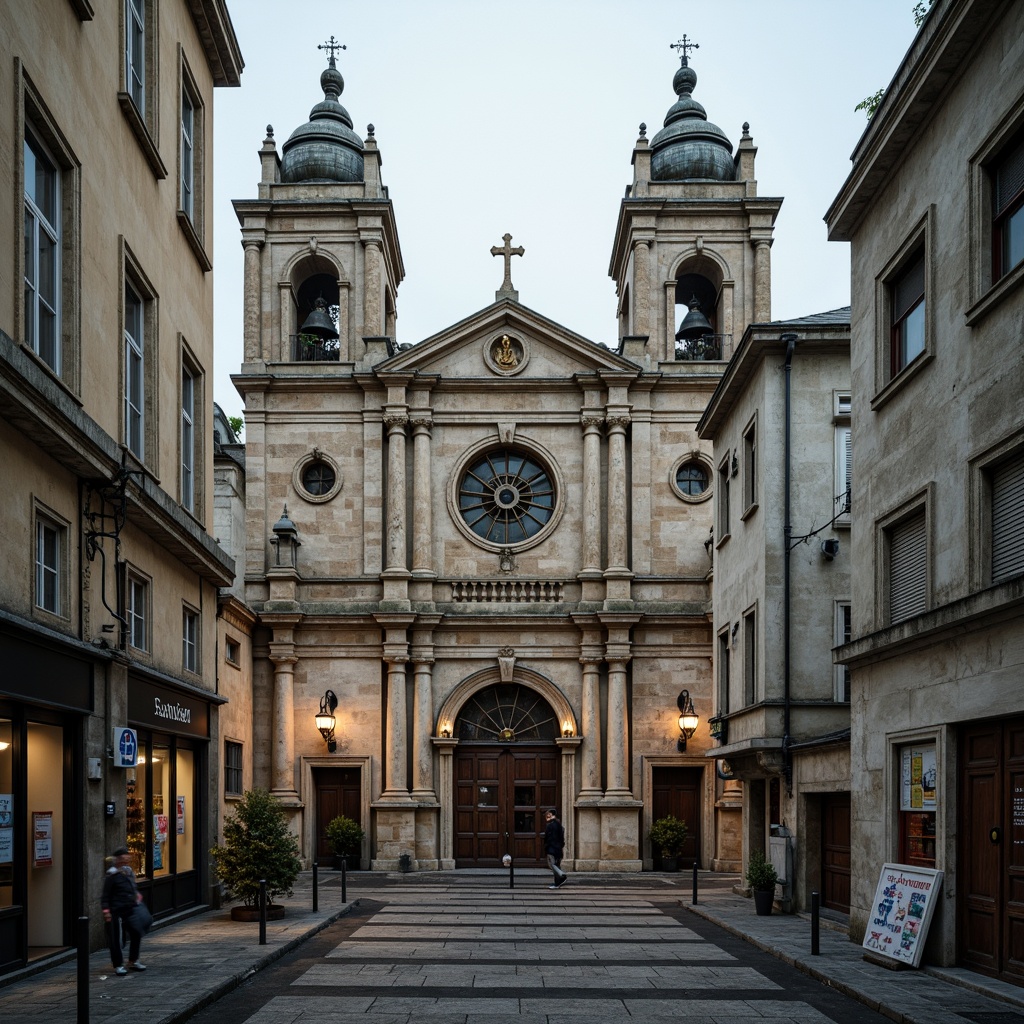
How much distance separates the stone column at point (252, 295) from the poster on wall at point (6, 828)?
22.9m

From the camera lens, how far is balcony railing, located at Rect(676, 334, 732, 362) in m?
35.9

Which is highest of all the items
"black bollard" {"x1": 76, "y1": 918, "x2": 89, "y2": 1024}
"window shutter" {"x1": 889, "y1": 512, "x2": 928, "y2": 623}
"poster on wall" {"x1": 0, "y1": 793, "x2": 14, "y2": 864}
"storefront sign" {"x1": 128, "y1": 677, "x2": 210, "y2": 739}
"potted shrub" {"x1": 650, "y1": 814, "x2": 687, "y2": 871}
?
"window shutter" {"x1": 889, "y1": 512, "x2": 928, "y2": 623}

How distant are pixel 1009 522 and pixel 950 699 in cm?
220

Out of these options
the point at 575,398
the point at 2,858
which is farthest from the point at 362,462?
the point at 2,858

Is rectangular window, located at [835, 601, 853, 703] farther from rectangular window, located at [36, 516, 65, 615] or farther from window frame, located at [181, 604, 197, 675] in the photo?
rectangular window, located at [36, 516, 65, 615]

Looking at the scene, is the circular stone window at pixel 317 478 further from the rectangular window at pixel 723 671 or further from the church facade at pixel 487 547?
the rectangular window at pixel 723 671

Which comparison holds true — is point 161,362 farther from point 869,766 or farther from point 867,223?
point 869,766

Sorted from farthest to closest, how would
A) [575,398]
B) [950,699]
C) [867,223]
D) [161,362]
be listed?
[575,398] < [161,362] < [867,223] < [950,699]

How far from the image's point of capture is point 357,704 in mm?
34438

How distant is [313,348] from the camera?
120 ft

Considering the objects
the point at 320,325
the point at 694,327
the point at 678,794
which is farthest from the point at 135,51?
the point at 678,794

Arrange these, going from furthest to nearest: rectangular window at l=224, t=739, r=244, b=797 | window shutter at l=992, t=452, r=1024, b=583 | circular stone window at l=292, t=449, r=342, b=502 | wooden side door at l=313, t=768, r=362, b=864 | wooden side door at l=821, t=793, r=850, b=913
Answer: circular stone window at l=292, t=449, r=342, b=502
wooden side door at l=313, t=768, r=362, b=864
rectangular window at l=224, t=739, r=244, b=797
wooden side door at l=821, t=793, r=850, b=913
window shutter at l=992, t=452, r=1024, b=583

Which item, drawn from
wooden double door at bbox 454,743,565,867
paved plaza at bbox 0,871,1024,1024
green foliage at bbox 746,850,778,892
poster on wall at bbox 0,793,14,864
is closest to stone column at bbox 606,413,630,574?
wooden double door at bbox 454,743,565,867

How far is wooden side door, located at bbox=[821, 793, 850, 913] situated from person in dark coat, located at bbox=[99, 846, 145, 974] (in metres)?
10.7
